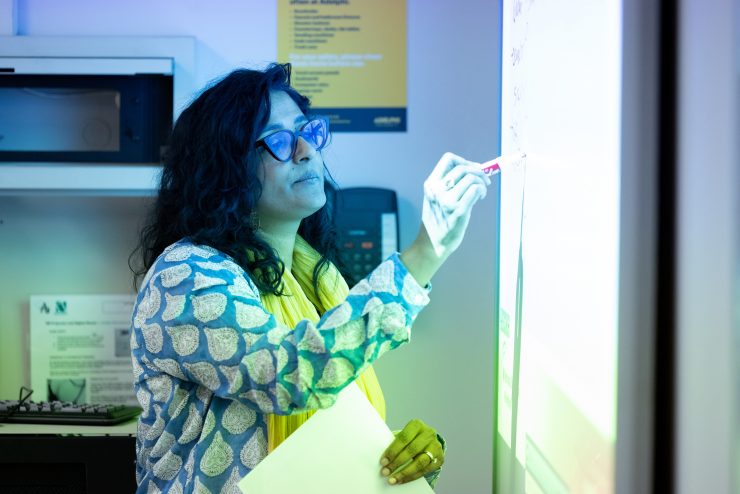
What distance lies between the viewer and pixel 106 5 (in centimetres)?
211

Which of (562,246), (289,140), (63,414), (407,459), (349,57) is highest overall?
(349,57)

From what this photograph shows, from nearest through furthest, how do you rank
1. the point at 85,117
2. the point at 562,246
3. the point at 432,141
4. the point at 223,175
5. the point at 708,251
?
1. the point at 708,251
2. the point at 562,246
3. the point at 223,175
4. the point at 85,117
5. the point at 432,141

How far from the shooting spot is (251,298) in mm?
1101

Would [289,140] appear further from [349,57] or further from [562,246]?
[349,57]

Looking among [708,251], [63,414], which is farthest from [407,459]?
[63,414]

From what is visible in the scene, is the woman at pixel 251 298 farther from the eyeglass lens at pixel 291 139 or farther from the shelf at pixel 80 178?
the shelf at pixel 80 178

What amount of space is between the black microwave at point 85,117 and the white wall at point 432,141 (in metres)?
0.20

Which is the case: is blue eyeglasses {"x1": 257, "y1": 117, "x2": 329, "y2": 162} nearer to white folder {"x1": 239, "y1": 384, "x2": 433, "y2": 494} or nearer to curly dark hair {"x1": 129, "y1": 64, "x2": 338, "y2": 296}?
curly dark hair {"x1": 129, "y1": 64, "x2": 338, "y2": 296}

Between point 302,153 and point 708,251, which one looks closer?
point 708,251

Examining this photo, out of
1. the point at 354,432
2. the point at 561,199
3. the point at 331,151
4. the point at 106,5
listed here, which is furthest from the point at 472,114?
the point at 561,199

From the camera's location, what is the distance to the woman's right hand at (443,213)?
1.05 metres

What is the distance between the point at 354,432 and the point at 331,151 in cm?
113

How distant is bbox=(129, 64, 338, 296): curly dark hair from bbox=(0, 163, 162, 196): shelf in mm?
534

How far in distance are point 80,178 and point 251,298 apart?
95 cm
